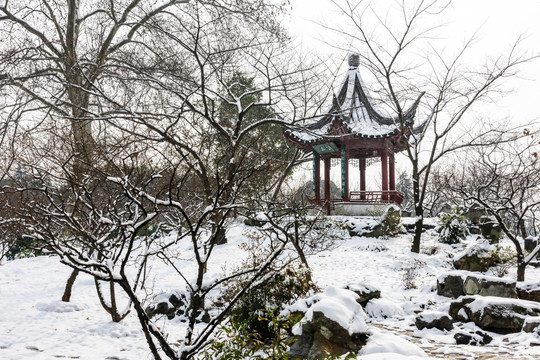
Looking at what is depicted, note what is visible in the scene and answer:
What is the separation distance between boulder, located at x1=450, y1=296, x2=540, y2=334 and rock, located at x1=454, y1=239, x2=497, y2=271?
339 centimetres

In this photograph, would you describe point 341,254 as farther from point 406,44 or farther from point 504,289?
point 406,44

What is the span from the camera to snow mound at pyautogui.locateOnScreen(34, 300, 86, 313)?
21.5ft

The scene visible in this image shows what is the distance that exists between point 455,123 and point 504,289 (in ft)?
19.4

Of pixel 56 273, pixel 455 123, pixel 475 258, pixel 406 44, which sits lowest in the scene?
pixel 56 273

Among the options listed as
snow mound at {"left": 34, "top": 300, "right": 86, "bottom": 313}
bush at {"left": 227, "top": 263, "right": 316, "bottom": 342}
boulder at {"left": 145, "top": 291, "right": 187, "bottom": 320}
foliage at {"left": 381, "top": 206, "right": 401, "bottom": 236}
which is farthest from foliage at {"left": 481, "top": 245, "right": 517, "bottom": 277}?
snow mound at {"left": 34, "top": 300, "right": 86, "bottom": 313}

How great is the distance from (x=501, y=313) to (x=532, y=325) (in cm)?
40

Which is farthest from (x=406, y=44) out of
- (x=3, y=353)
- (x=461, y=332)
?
(x=3, y=353)

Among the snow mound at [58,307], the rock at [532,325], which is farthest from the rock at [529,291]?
the snow mound at [58,307]

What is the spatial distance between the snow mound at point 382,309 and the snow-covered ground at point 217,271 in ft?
0.05

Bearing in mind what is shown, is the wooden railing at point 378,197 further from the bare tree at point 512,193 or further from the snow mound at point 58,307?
the snow mound at point 58,307

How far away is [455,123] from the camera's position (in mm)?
10891

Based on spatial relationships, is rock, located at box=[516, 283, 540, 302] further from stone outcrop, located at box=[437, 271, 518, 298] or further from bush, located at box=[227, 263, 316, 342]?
bush, located at box=[227, 263, 316, 342]

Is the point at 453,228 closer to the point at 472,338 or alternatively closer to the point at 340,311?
the point at 472,338

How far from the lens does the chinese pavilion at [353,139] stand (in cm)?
1403
